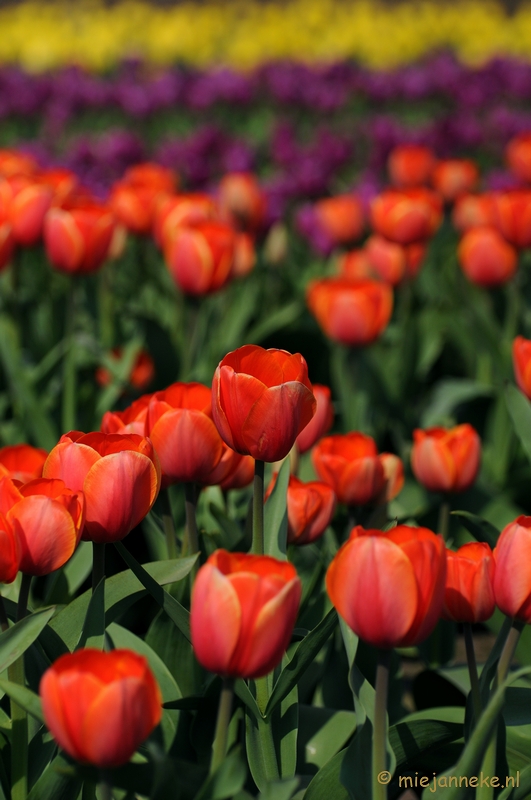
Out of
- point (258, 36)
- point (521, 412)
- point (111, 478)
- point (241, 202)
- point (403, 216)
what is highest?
point (111, 478)

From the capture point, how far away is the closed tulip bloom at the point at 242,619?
724 millimetres

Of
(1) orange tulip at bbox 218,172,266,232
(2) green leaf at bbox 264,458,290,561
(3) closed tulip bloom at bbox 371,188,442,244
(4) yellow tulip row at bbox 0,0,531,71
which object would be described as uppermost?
(2) green leaf at bbox 264,458,290,561

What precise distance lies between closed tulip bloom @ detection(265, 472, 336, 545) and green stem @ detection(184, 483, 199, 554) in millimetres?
91

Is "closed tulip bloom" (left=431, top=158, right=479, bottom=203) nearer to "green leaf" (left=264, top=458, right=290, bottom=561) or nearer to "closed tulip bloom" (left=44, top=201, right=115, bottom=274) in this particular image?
"closed tulip bloom" (left=44, top=201, right=115, bottom=274)

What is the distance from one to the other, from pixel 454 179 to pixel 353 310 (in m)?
1.64

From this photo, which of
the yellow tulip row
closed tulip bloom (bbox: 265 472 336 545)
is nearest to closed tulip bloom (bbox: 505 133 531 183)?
closed tulip bloom (bbox: 265 472 336 545)

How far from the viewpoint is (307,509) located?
116 centimetres

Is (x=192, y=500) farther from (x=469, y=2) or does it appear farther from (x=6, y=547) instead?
(x=469, y=2)

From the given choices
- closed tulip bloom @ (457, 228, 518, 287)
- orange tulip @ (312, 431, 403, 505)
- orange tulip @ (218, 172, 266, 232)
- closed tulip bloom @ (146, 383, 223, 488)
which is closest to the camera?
closed tulip bloom @ (146, 383, 223, 488)

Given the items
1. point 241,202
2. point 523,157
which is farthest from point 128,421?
point 523,157

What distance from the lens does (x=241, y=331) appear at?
257cm

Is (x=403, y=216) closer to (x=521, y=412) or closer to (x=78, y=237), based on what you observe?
(x=78, y=237)

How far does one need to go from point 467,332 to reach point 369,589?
184cm

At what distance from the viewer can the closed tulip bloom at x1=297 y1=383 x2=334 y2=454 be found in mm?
1398
